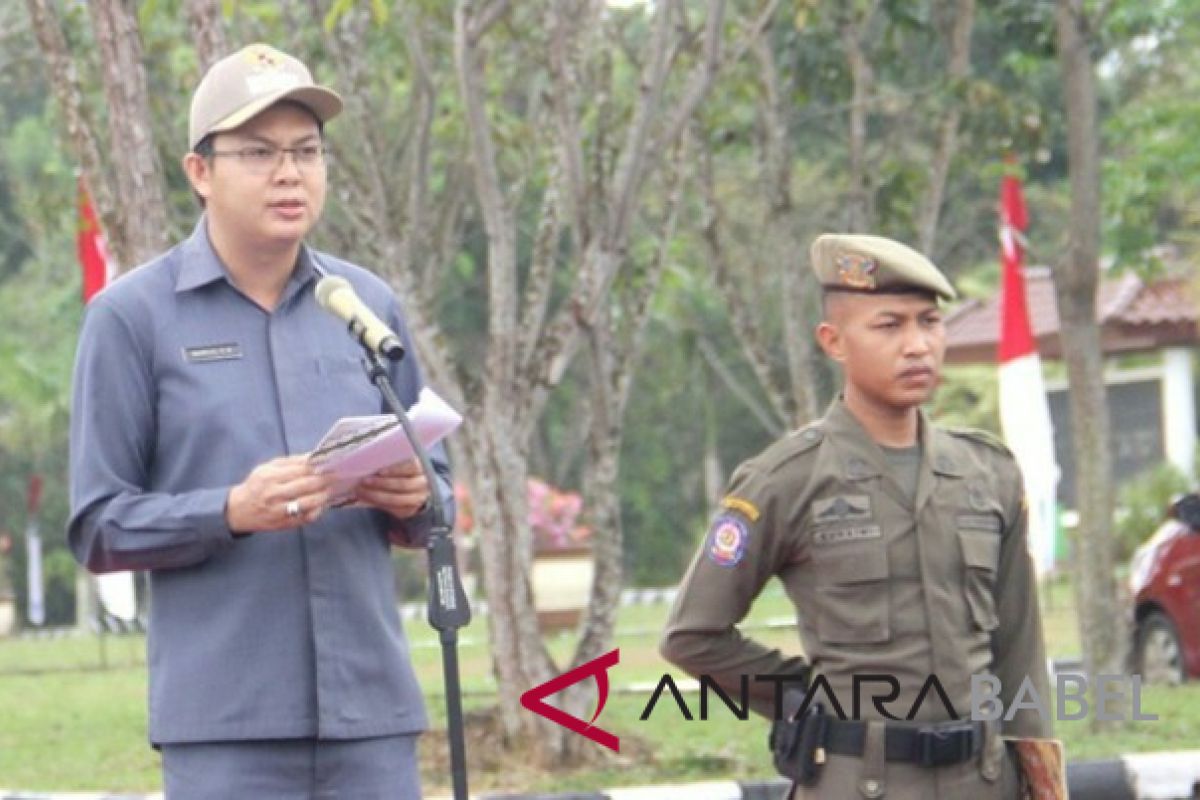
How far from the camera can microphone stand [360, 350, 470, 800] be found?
4238 millimetres

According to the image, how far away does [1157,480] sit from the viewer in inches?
1168

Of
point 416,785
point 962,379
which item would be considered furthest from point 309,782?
point 962,379

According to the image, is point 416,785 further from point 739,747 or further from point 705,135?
point 705,135

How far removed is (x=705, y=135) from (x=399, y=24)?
6.07 ft

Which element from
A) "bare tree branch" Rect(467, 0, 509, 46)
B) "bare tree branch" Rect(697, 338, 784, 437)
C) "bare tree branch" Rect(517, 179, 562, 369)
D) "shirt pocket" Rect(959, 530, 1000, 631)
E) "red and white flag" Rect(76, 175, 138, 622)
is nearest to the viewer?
"shirt pocket" Rect(959, 530, 1000, 631)

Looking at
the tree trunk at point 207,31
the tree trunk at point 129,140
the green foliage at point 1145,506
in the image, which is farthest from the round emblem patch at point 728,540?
the green foliage at point 1145,506

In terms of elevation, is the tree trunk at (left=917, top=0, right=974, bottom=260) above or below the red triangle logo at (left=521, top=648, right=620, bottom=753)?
above

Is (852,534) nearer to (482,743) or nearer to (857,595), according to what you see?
(857,595)

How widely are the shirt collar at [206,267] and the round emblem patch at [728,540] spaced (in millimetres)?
1032

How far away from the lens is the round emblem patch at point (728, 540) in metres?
5.36

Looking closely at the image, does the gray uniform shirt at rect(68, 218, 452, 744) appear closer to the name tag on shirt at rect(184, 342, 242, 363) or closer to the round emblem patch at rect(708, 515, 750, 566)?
the name tag on shirt at rect(184, 342, 242, 363)

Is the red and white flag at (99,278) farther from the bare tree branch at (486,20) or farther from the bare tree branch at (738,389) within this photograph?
the bare tree branch at (738,389)

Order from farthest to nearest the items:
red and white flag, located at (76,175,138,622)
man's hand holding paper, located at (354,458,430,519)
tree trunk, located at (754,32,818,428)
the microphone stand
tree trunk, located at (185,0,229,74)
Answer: red and white flag, located at (76,175,138,622) < tree trunk, located at (754,32,818,428) < tree trunk, located at (185,0,229,74) < man's hand holding paper, located at (354,458,430,519) < the microphone stand

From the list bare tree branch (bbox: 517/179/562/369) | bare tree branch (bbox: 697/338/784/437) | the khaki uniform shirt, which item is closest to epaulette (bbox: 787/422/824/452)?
the khaki uniform shirt
